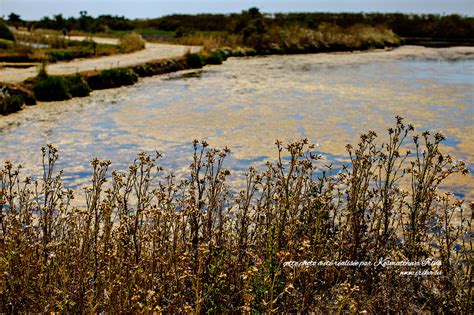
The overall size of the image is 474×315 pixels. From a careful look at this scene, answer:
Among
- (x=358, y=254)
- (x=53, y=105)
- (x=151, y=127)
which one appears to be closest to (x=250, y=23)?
(x=53, y=105)

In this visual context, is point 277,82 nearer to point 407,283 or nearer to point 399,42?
point 407,283

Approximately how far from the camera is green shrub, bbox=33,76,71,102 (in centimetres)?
1378

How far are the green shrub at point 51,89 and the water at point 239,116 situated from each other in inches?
19.6

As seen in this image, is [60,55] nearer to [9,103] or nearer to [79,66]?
[79,66]

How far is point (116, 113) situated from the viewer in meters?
12.1

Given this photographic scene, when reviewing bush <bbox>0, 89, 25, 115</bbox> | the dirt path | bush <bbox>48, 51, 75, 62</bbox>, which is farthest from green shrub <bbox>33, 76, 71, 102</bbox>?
bush <bbox>48, 51, 75, 62</bbox>

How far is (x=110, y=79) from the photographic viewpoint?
53.2 ft

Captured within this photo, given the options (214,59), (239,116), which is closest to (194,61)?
(214,59)

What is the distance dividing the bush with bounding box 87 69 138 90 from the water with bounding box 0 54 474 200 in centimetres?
56

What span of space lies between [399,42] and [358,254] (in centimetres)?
3639

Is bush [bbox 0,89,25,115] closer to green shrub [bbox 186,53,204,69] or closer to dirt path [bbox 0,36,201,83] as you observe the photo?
dirt path [bbox 0,36,201,83]

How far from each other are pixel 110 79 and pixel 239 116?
20.1 ft

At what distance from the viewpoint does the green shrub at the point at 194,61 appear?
21.9 metres

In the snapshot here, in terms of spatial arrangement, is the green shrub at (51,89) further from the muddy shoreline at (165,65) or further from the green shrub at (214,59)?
the green shrub at (214,59)
